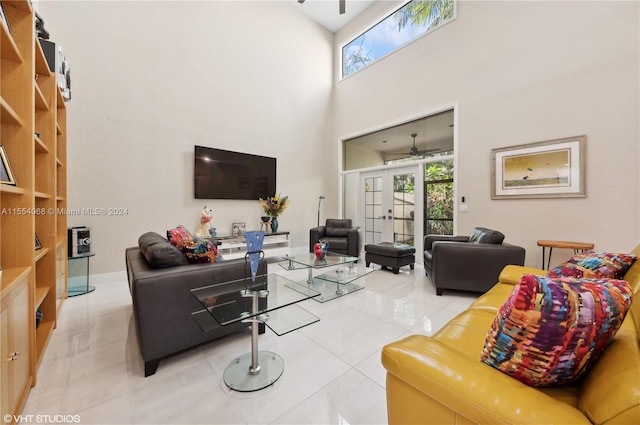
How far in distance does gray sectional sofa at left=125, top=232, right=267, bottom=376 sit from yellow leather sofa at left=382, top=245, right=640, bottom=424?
1.14m

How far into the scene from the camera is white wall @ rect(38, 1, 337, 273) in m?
3.37

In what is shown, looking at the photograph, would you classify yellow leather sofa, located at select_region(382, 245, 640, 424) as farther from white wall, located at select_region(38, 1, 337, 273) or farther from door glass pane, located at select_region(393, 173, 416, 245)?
white wall, located at select_region(38, 1, 337, 273)

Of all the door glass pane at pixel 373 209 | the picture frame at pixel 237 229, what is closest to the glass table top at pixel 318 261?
the picture frame at pixel 237 229

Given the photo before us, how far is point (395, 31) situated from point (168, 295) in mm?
6005

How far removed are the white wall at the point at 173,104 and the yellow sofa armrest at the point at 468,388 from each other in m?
4.10

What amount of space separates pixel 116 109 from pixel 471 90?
5308 mm

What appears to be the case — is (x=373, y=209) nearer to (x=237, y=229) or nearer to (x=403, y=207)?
(x=403, y=207)

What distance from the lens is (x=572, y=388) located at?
79 centimetres

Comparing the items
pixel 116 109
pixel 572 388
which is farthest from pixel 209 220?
pixel 572 388

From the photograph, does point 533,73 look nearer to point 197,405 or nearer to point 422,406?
point 422,406

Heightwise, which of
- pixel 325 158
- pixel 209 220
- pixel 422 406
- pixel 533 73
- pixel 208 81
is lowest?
pixel 422 406

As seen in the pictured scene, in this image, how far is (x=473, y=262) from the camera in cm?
286

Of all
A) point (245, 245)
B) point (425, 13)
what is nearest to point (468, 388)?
point (245, 245)

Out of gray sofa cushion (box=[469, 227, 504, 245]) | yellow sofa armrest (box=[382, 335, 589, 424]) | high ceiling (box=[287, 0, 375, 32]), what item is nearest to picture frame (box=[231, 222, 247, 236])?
gray sofa cushion (box=[469, 227, 504, 245])
